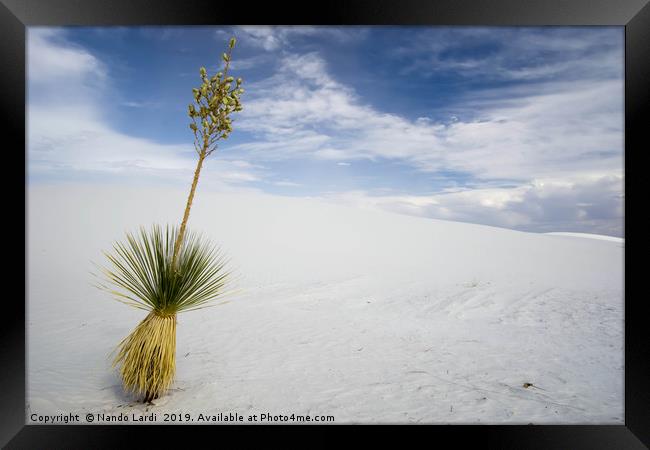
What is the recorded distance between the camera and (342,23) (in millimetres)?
2424

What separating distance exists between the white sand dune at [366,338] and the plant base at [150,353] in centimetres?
30

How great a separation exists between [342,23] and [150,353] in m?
2.67

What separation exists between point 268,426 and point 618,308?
5927mm

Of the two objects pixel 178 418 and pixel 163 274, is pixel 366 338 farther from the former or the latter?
pixel 163 274

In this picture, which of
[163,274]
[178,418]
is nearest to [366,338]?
[178,418]

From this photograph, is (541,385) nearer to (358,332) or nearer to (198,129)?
(358,332)

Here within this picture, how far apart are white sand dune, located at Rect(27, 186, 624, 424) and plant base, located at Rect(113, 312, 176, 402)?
1.00 ft

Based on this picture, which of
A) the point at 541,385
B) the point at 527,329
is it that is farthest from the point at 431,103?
the point at 541,385

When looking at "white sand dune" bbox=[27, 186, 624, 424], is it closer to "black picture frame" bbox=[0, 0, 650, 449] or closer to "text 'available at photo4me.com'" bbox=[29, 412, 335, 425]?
"text 'available at photo4me.com'" bbox=[29, 412, 335, 425]

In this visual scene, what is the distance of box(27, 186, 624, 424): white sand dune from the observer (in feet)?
9.68

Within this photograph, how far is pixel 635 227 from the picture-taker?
2416mm

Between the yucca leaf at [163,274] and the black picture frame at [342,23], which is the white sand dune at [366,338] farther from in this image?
the yucca leaf at [163,274]

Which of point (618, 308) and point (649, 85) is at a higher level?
point (649, 85)

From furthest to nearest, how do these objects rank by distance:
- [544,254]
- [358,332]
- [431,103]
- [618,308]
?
[544,254]
[431,103]
[618,308]
[358,332]
